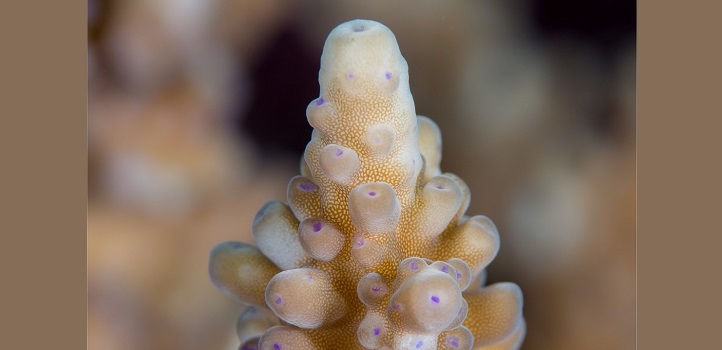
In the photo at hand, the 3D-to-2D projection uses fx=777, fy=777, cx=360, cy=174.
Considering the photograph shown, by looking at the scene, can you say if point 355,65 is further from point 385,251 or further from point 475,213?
point 475,213

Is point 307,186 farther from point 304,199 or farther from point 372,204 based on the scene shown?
point 372,204

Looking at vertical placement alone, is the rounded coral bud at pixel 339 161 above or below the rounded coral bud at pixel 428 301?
above

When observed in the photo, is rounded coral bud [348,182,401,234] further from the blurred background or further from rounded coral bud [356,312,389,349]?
the blurred background

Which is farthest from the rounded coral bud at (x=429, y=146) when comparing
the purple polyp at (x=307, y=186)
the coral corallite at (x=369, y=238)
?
the purple polyp at (x=307, y=186)

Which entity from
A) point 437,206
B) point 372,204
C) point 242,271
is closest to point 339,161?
point 372,204

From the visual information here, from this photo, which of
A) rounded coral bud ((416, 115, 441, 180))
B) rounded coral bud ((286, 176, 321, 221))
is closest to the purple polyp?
rounded coral bud ((286, 176, 321, 221))

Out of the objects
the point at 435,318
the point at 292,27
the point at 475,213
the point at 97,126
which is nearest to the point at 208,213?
the point at 97,126

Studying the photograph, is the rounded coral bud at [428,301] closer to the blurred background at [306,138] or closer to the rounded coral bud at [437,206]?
the rounded coral bud at [437,206]
